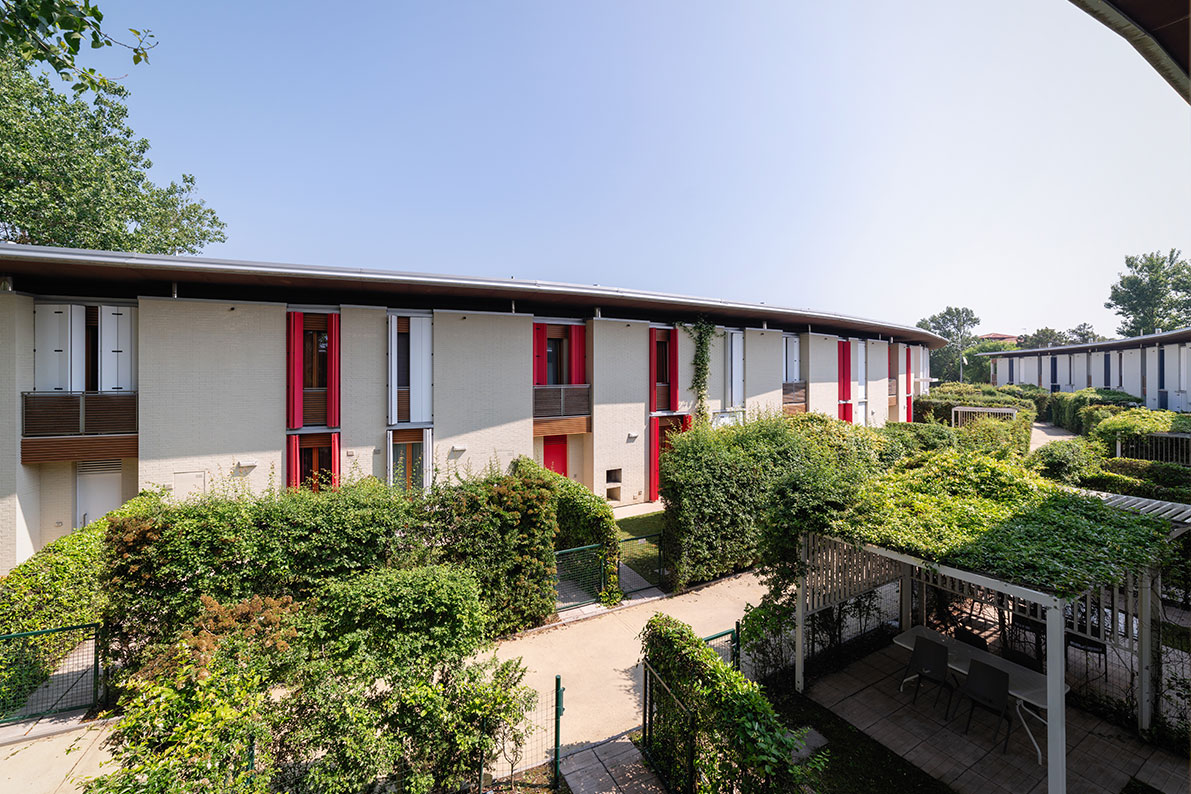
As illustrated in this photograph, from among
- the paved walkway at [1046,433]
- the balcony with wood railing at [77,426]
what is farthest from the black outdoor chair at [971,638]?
the paved walkway at [1046,433]

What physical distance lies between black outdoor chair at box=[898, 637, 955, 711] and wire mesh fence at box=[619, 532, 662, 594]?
190 inches

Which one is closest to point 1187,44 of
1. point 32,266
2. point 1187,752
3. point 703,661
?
point 703,661

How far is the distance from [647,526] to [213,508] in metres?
10.6

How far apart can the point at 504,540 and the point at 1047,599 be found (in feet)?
22.1

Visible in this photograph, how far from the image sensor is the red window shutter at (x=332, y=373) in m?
12.4

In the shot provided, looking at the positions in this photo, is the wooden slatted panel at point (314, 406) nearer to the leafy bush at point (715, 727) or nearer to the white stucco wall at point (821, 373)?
the leafy bush at point (715, 727)

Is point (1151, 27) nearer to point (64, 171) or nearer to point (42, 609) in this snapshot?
point (42, 609)

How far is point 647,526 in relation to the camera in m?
14.4

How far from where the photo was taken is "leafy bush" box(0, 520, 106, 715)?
Answer: 6.37 metres

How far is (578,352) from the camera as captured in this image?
16344 mm

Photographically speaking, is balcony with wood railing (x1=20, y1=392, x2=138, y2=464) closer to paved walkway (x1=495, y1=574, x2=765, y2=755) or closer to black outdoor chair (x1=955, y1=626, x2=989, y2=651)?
paved walkway (x1=495, y1=574, x2=765, y2=755)

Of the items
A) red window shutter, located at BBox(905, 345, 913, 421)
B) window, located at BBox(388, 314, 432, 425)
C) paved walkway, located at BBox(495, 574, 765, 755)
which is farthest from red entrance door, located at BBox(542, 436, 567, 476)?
red window shutter, located at BBox(905, 345, 913, 421)

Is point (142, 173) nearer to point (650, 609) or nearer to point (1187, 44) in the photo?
point (650, 609)

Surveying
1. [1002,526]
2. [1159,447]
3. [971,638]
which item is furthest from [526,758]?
[1159,447]
